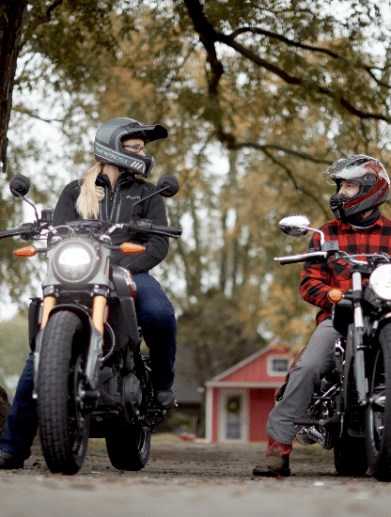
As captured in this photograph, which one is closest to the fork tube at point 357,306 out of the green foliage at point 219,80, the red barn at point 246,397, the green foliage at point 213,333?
the green foliage at point 219,80

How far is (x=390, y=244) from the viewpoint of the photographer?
16.4ft

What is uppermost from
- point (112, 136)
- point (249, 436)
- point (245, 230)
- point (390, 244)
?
point (245, 230)

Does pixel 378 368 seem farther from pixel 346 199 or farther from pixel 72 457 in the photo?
pixel 72 457

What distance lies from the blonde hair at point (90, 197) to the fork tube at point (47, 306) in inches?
32.8

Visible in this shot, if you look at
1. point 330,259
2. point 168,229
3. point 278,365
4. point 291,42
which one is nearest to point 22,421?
point 168,229

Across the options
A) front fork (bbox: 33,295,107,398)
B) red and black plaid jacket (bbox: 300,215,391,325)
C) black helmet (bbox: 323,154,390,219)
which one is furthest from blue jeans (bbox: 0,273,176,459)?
black helmet (bbox: 323,154,390,219)

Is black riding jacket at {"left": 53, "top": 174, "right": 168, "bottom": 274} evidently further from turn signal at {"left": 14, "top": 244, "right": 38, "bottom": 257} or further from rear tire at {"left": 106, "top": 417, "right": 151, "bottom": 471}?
rear tire at {"left": 106, "top": 417, "right": 151, "bottom": 471}

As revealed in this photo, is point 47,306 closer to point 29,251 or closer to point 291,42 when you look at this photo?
point 29,251

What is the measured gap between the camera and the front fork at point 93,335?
3713 mm

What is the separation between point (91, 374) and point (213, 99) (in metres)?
7.86

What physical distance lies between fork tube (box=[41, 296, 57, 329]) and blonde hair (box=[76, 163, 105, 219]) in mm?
833

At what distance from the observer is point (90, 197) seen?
4668 millimetres

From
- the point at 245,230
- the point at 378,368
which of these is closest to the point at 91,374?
the point at 378,368

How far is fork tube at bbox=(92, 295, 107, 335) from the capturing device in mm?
3830
